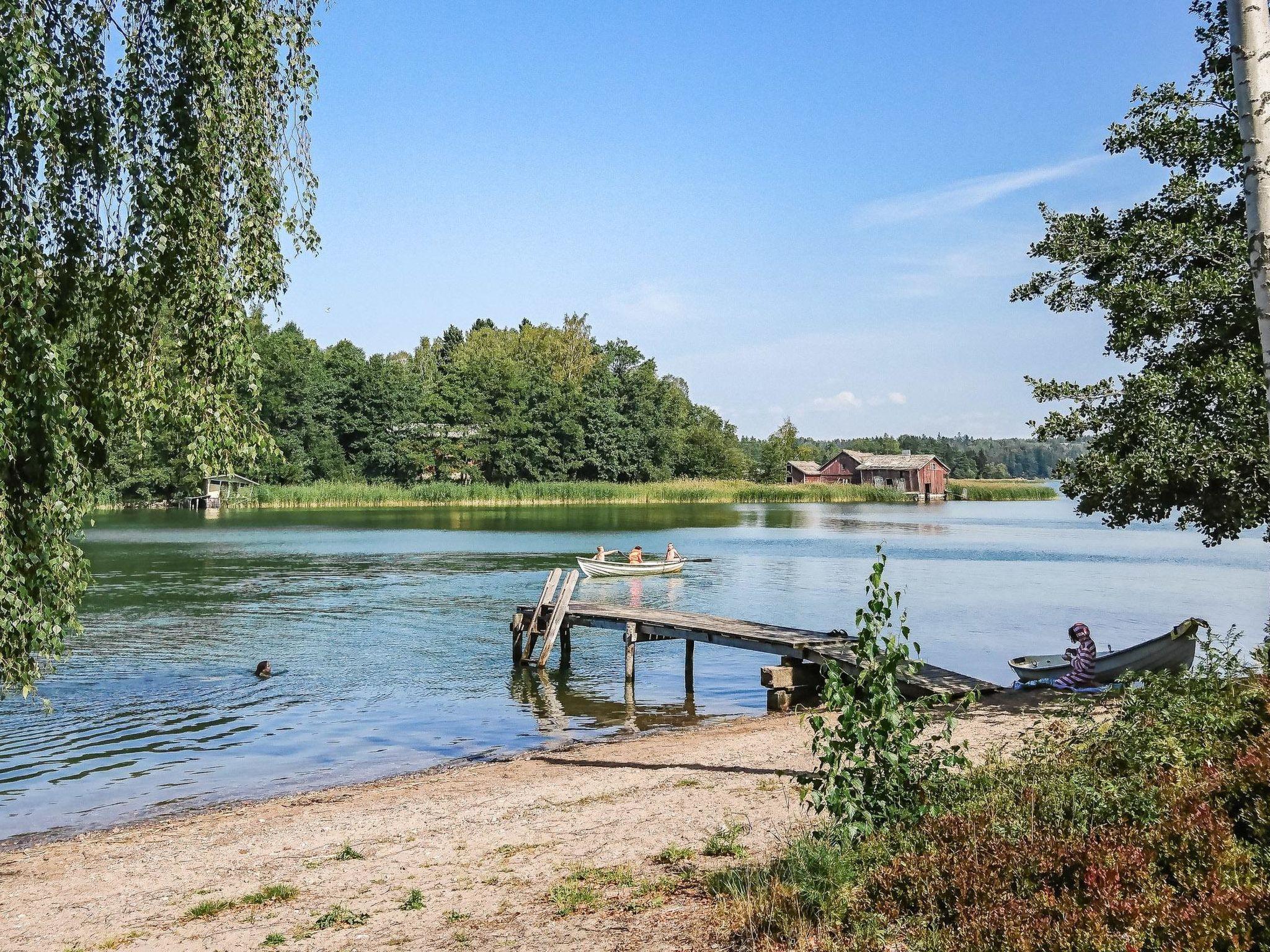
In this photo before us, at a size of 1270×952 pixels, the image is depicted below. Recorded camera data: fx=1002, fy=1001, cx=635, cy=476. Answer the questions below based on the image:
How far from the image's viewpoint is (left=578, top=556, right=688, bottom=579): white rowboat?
41062mm

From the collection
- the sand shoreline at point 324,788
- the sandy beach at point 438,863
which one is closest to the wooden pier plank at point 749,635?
the sand shoreline at point 324,788

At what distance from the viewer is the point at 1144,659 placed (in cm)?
1608

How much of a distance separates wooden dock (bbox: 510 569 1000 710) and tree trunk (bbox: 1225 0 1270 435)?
911 centimetres

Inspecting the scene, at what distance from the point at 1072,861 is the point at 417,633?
24.0 metres

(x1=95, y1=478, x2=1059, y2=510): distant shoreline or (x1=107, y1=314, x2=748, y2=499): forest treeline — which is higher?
(x1=107, y1=314, x2=748, y2=499): forest treeline

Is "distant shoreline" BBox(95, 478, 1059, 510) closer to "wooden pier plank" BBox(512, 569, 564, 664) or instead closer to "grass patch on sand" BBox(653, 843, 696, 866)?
"wooden pier plank" BBox(512, 569, 564, 664)

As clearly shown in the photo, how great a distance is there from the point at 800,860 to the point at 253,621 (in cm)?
2640

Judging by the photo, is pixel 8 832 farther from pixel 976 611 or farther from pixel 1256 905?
pixel 976 611

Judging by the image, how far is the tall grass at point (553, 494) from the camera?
90.2 meters

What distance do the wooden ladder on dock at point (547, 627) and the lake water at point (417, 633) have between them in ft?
2.10

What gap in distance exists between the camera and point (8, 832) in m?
11.9

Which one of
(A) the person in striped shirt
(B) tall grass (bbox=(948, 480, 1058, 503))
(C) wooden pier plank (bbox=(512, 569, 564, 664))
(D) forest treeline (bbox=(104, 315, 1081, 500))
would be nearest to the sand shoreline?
(A) the person in striped shirt

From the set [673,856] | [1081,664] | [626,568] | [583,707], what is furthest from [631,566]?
[673,856]

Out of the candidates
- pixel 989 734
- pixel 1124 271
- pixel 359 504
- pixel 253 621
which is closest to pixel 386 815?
pixel 989 734
